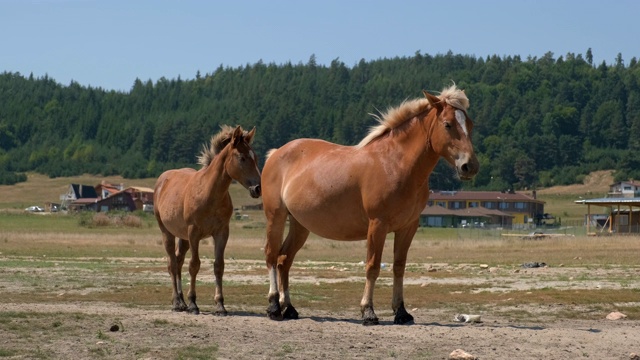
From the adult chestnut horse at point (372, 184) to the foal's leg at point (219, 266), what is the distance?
115 cm

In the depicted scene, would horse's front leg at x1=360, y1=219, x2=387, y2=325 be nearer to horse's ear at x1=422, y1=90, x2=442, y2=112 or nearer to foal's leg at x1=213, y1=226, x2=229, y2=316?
horse's ear at x1=422, y1=90, x2=442, y2=112

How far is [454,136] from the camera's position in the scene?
1532 centimetres

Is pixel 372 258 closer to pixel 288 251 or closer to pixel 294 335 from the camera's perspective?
pixel 294 335

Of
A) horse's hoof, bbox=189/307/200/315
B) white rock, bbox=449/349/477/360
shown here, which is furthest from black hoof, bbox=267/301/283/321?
white rock, bbox=449/349/477/360

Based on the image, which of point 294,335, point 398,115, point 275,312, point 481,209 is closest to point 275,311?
point 275,312

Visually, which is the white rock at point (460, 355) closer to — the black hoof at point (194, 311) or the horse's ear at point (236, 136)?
the black hoof at point (194, 311)

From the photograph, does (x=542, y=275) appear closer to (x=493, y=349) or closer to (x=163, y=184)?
(x=163, y=184)

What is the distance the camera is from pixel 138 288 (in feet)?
81.7

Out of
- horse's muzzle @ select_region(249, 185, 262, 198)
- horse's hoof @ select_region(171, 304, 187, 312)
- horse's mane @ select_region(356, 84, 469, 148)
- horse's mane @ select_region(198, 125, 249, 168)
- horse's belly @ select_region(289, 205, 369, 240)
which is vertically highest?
horse's mane @ select_region(356, 84, 469, 148)

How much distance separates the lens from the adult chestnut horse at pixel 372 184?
15.4 metres

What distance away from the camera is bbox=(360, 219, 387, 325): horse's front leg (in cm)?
1538

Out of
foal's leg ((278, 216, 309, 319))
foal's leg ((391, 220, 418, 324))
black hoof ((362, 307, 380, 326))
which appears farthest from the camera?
foal's leg ((278, 216, 309, 319))

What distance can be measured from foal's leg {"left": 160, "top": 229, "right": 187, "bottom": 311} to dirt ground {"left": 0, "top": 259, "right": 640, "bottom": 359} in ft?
1.42

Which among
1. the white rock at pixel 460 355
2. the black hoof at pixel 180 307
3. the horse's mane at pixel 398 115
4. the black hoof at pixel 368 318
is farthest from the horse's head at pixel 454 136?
the black hoof at pixel 180 307
